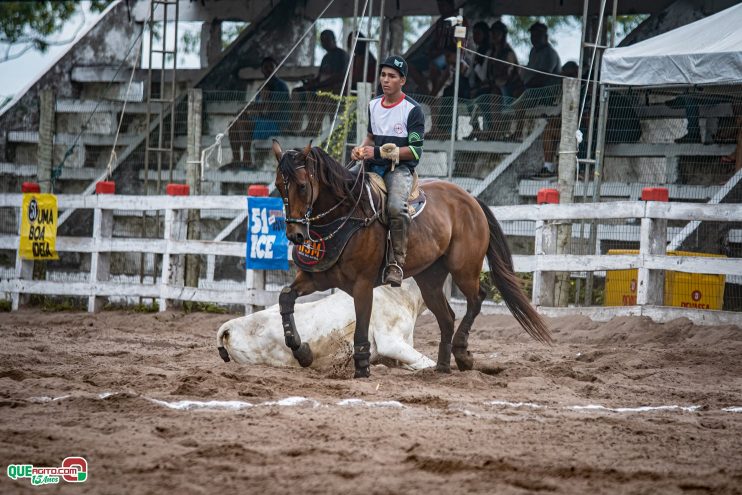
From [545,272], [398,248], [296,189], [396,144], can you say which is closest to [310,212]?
[296,189]

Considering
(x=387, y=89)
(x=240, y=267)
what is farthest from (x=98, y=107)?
(x=387, y=89)

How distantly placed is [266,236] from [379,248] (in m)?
4.60

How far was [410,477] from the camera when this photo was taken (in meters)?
4.61

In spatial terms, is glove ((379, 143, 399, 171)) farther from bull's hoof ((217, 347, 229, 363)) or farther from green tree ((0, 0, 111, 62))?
green tree ((0, 0, 111, 62))

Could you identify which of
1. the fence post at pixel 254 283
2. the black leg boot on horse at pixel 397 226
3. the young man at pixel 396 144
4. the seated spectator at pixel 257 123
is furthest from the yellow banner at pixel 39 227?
the black leg boot on horse at pixel 397 226

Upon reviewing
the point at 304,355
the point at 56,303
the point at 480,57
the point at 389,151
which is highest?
the point at 480,57

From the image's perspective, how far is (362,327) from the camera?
7895 mm

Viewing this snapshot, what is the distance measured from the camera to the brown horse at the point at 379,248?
7637mm

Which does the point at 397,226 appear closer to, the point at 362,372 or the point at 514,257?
the point at 362,372

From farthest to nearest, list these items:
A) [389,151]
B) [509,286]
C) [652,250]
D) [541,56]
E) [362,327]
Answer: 1. [541,56]
2. [652,250]
3. [509,286]
4. [389,151]
5. [362,327]

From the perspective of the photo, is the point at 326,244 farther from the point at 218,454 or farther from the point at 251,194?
the point at 251,194

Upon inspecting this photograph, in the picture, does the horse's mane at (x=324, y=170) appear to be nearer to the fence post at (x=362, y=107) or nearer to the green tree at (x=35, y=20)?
the fence post at (x=362, y=107)

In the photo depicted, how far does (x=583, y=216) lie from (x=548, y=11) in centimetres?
705

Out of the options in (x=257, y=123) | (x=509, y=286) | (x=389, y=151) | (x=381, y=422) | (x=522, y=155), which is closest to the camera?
(x=381, y=422)
